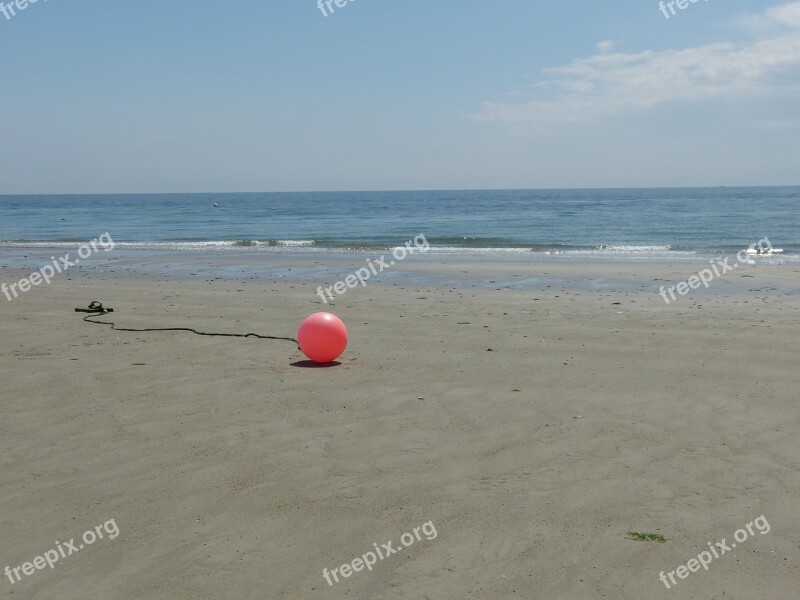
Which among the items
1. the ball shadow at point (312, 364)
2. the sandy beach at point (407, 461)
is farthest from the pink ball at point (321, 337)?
the sandy beach at point (407, 461)

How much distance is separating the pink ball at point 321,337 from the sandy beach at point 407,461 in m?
0.18

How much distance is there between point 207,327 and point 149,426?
4.56m

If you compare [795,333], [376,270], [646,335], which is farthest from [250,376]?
[376,270]

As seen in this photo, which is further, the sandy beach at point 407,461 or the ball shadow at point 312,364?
the ball shadow at point 312,364

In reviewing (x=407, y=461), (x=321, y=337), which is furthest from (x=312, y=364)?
(x=407, y=461)

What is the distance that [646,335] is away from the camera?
33.1 ft

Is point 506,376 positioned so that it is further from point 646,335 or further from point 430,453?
point 646,335

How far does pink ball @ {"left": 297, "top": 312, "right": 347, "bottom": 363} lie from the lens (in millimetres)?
8250

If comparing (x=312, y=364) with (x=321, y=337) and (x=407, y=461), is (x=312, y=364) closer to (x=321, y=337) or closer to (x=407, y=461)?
(x=321, y=337)

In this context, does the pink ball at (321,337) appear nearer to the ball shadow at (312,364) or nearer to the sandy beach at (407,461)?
the ball shadow at (312,364)

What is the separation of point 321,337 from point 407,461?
2973 mm

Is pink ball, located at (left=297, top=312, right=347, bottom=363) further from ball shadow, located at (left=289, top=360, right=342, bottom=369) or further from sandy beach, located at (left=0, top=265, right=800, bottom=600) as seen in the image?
sandy beach, located at (left=0, top=265, right=800, bottom=600)

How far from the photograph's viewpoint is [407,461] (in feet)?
18.1

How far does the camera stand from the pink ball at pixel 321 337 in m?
8.25
